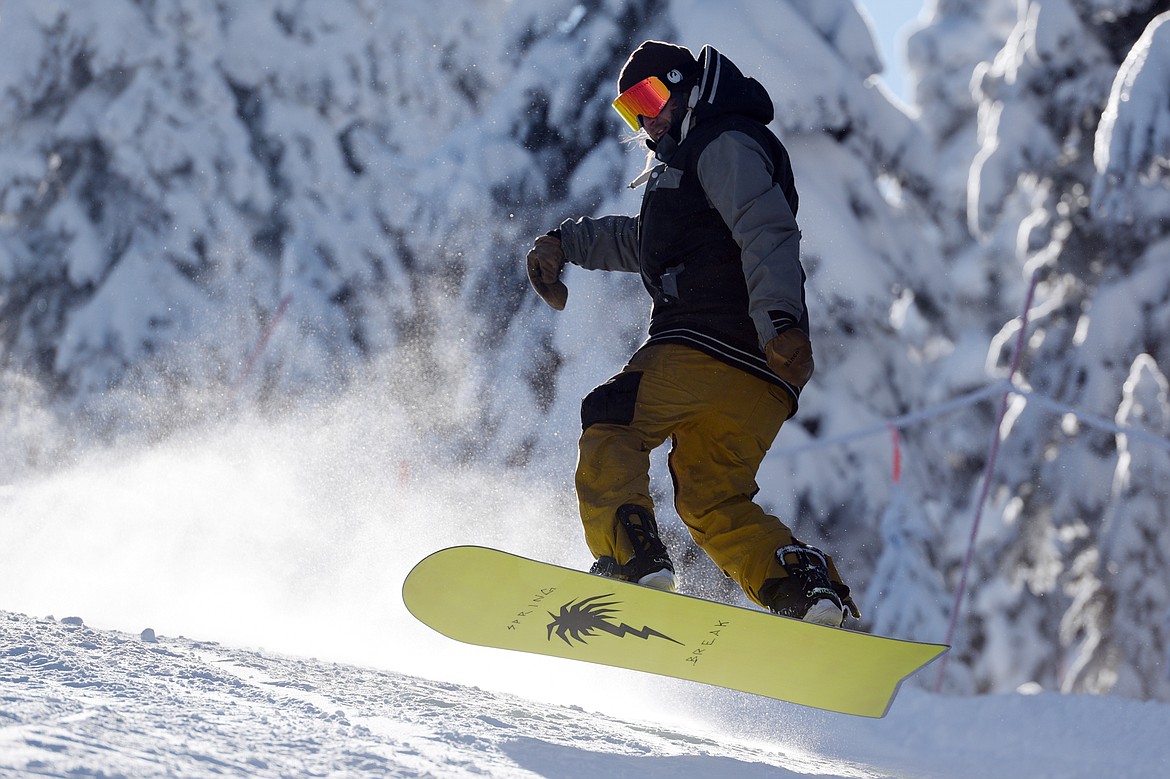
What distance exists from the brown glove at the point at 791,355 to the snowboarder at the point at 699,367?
219mm

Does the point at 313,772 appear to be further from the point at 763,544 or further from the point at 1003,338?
the point at 1003,338

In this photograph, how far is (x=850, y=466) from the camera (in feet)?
33.1

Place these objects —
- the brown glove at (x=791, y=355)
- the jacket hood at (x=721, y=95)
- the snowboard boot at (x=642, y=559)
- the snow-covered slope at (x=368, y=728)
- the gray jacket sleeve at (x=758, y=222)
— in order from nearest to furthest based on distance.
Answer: the snow-covered slope at (x=368, y=728) → the brown glove at (x=791, y=355) → the gray jacket sleeve at (x=758, y=222) → the snowboard boot at (x=642, y=559) → the jacket hood at (x=721, y=95)

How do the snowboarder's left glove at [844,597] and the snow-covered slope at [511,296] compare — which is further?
the snow-covered slope at [511,296]

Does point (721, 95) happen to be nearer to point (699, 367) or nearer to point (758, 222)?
point (758, 222)

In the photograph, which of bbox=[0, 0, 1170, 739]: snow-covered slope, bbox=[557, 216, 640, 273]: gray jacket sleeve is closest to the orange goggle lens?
bbox=[557, 216, 640, 273]: gray jacket sleeve

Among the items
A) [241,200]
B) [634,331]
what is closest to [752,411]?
[634,331]

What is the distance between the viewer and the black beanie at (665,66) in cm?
325

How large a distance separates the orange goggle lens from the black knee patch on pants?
727mm

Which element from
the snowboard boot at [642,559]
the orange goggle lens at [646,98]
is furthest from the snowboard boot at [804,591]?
the orange goggle lens at [646,98]

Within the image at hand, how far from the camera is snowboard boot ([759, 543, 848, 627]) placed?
2.97m

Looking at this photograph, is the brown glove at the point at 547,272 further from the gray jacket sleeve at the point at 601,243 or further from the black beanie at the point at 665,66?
the black beanie at the point at 665,66

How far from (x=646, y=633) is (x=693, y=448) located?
53 centimetres

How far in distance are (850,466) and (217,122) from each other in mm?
7461
